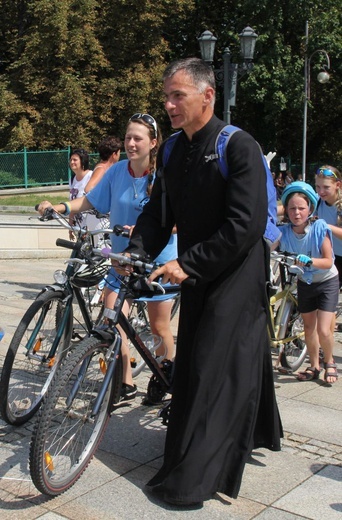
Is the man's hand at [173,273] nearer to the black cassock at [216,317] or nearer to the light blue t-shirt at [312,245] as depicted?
the black cassock at [216,317]

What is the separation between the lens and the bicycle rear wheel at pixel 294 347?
5680mm

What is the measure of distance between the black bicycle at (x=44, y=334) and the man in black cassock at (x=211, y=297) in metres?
0.97

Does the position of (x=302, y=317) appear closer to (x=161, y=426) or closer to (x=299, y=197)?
(x=299, y=197)

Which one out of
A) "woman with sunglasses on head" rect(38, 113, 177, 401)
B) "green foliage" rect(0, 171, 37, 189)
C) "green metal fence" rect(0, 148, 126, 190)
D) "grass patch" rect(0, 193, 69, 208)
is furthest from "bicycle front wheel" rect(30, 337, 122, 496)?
"green foliage" rect(0, 171, 37, 189)

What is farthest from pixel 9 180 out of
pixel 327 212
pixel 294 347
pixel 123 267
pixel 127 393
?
pixel 123 267

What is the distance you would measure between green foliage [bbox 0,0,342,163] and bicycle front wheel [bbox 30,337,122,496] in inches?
1080

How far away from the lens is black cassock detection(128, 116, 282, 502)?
3.12m

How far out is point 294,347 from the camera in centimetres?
581

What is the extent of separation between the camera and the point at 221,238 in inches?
121

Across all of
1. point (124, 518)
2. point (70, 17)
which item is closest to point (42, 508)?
point (124, 518)

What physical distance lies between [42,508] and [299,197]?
3024mm

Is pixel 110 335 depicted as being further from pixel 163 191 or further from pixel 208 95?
pixel 208 95

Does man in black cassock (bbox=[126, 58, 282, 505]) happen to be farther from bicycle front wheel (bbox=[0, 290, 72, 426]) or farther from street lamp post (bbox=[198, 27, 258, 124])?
street lamp post (bbox=[198, 27, 258, 124])

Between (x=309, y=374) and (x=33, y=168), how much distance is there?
906 inches
